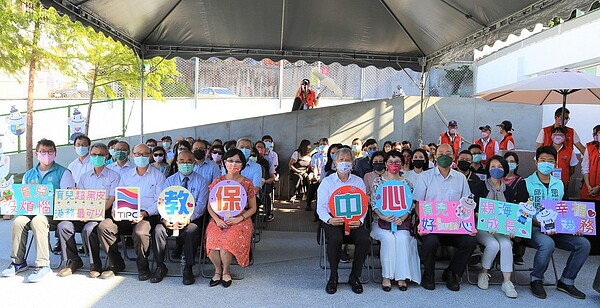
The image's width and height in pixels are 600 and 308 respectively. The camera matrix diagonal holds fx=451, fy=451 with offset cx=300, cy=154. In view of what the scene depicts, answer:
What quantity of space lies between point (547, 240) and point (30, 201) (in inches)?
210

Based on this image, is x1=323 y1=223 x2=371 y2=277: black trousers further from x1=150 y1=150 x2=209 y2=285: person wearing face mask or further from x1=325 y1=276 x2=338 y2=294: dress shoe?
x1=150 y1=150 x2=209 y2=285: person wearing face mask

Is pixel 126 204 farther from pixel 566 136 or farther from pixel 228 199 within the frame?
pixel 566 136

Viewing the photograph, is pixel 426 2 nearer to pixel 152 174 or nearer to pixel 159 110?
pixel 152 174

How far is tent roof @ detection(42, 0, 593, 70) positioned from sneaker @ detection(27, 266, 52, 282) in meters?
3.11

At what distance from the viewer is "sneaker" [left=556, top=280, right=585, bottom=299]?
14.8 ft

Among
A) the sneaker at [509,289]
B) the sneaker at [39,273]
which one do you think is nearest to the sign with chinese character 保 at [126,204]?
the sneaker at [39,273]

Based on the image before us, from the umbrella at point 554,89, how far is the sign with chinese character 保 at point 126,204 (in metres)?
4.80

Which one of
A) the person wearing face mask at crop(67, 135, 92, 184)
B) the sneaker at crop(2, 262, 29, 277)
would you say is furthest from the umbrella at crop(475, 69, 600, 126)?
the sneaker at crop(2, 262, 29, 277)

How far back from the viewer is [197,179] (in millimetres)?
5047

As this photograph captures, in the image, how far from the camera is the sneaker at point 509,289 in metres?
4.46

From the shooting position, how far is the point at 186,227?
4754 millimetres

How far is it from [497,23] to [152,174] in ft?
16.6

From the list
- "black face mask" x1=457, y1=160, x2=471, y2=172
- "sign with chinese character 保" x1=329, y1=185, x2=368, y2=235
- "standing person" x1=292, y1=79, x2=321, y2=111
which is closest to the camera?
"sign with chinese character 保" x1=329, y1=185, x2=368, y2=235

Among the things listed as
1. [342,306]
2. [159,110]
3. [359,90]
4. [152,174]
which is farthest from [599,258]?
[159,110]
